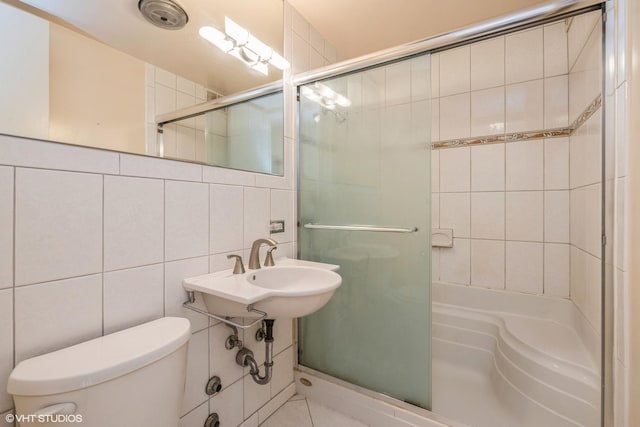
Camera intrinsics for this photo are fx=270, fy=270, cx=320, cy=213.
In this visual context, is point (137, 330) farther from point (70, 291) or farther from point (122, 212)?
point (122, 212)

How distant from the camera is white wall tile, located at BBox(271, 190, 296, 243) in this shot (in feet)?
4.72

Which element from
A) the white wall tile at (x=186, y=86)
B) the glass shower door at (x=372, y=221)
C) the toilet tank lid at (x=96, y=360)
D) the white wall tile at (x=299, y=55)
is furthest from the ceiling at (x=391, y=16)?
the toilet tank lid at (x=96, y=360)

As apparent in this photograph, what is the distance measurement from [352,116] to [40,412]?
1.47 metres

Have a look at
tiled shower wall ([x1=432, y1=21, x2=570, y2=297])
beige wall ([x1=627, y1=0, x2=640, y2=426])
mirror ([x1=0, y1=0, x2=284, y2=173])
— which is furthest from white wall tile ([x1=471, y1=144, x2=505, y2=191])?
mirror ([x1=0, y1=0, x2=284, y2=173])

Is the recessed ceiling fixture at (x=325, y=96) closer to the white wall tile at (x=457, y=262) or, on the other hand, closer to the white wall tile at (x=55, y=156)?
the white wall tile at (x=55, y=156)

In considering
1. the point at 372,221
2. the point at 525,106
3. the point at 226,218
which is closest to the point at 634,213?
the point at 372,221

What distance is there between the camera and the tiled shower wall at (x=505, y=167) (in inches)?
67.7

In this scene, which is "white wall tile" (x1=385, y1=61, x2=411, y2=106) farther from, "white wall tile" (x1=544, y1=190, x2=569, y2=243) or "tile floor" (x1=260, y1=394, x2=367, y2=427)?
"tile floor" (x1=260, y1=394, x2=367, y2=427)

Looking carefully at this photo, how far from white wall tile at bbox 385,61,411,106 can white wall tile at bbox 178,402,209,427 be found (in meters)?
1.56

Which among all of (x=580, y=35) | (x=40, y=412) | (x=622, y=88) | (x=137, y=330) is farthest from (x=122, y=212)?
(x=580, y=35)

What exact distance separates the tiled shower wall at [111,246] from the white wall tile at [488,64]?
182 cm

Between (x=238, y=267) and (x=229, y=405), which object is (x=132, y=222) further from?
(x=229, y=405)

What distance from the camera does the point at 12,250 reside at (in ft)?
2.14

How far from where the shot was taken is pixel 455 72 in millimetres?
2041
